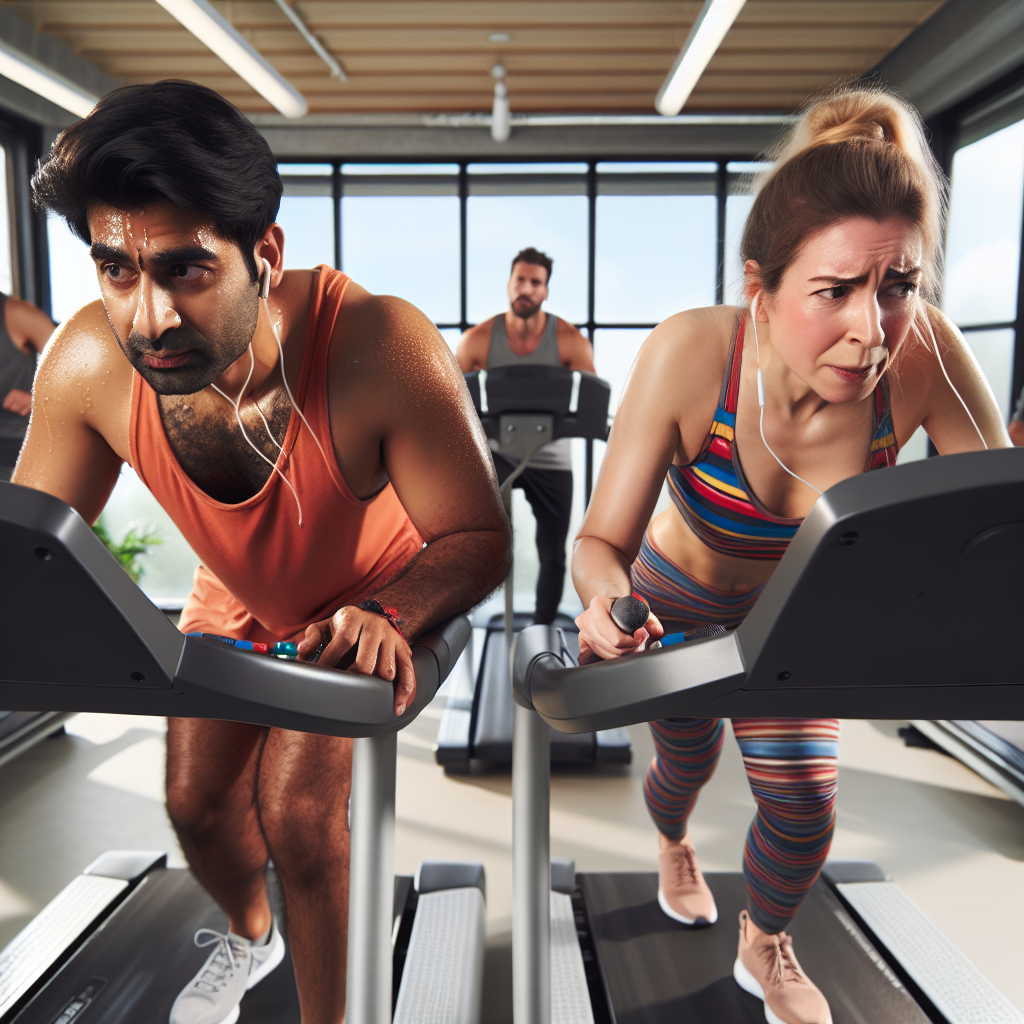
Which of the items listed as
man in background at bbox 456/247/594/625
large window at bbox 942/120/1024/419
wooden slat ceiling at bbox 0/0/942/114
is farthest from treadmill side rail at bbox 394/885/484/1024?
wooden slat ceiling at bbox 0/0/942/114

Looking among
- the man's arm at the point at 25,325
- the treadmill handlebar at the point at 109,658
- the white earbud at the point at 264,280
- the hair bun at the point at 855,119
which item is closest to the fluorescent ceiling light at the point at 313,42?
the man's arm at the point at 25,325

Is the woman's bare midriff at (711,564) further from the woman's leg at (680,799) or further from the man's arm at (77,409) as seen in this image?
the man's arm at (77,409)

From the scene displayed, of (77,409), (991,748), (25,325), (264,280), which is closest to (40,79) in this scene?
(25,325)

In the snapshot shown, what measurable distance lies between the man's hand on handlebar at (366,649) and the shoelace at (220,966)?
3.46ft

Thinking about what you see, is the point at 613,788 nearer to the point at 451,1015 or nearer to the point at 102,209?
the point at 451,1015

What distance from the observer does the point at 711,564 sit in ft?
4.82

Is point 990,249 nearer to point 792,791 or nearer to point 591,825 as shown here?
point 591,825

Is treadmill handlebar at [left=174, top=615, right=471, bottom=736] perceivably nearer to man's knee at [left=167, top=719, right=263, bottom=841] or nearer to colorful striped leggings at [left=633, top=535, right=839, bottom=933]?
colorful striped leggings at [left=633, top=535, right=839, bottom=933]

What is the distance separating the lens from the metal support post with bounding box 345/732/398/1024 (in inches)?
36.3

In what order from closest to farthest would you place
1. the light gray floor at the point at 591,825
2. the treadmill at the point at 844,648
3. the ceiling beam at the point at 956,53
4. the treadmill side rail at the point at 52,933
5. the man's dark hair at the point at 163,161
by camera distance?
the treadmill at the point at 844,648
the man's dark hair at the point at 163,161
the treadmill side rail at the point at 52,933
the light gray floor at the point at 591,825
the ceiling beam at the point at 956,53

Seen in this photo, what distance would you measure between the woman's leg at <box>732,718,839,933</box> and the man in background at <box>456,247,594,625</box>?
2287 millimetres

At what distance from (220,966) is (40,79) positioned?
357cm

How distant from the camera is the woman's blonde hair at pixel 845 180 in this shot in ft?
3.41

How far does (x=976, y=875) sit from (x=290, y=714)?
217 cm
